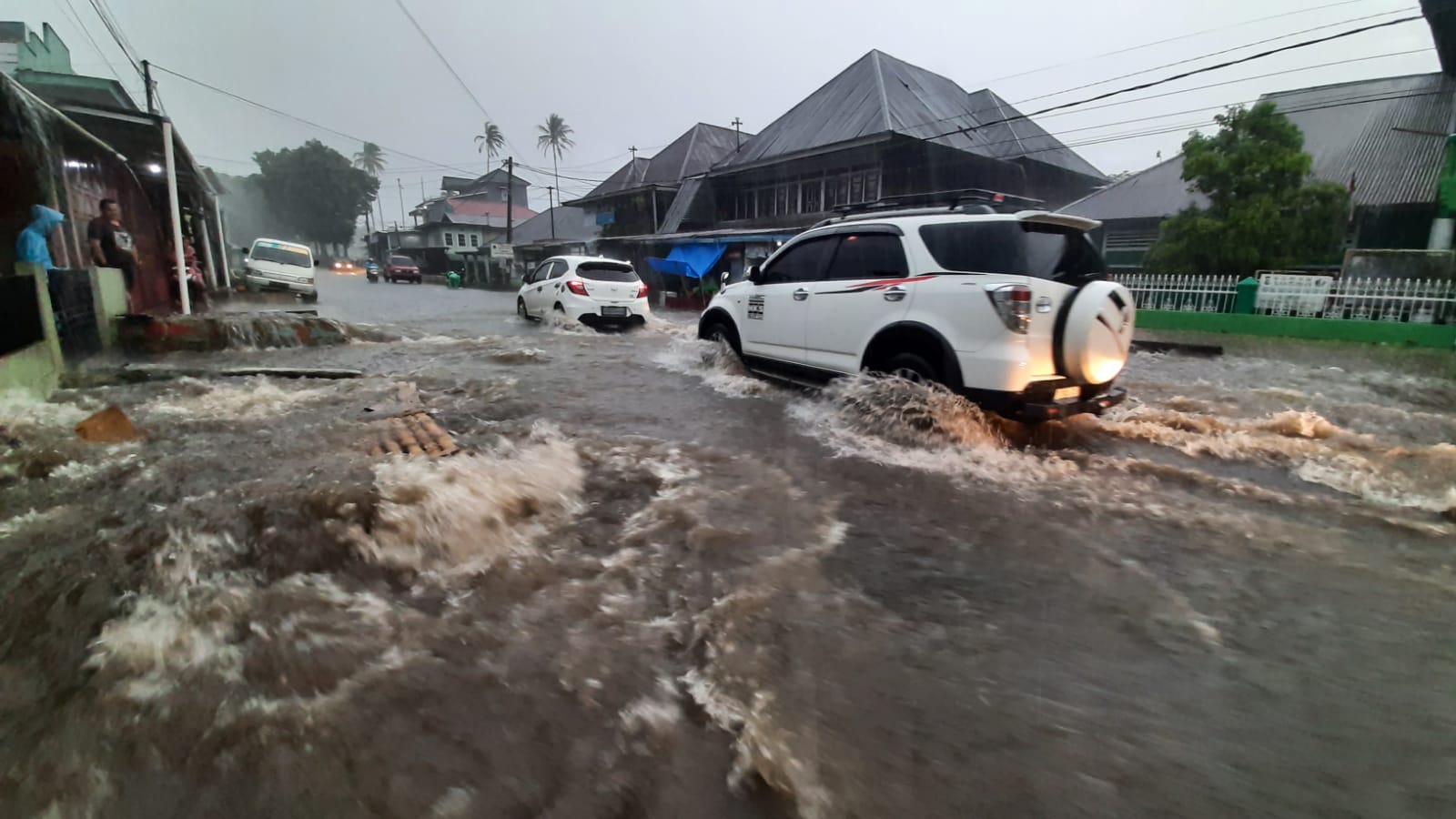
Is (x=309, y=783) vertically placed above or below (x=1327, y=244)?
below

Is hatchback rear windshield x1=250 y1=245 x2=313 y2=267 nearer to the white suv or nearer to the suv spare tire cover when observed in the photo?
the white suv

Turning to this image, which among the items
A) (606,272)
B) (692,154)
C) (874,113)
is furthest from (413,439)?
(692,154)

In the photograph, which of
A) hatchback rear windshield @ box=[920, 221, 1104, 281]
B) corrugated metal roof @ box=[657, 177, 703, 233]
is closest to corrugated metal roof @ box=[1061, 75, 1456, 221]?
corrugated metal roof @ box=[657, 177, 703, 233]

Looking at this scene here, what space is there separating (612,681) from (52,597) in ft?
7.42

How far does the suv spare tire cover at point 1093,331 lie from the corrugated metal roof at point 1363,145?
1673 cm

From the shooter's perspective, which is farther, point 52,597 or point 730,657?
point 52,597

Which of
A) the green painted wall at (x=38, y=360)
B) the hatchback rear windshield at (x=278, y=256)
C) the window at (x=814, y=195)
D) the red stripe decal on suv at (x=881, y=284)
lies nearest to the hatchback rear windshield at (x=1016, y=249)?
the red stripe decal on suv at (x=881, y=284)

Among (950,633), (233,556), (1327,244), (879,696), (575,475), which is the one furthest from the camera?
(1327,244)

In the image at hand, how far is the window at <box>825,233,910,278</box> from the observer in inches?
196

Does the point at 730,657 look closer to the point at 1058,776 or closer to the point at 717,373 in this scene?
the point at 1058,776

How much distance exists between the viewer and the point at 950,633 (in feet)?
7.88

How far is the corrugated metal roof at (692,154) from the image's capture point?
1133 inches

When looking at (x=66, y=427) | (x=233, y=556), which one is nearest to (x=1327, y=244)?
(x=233, y=556)

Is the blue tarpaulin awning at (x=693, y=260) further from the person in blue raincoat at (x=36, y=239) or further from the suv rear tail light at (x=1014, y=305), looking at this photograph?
the suv rear tail light at (x=1014, y=305)
